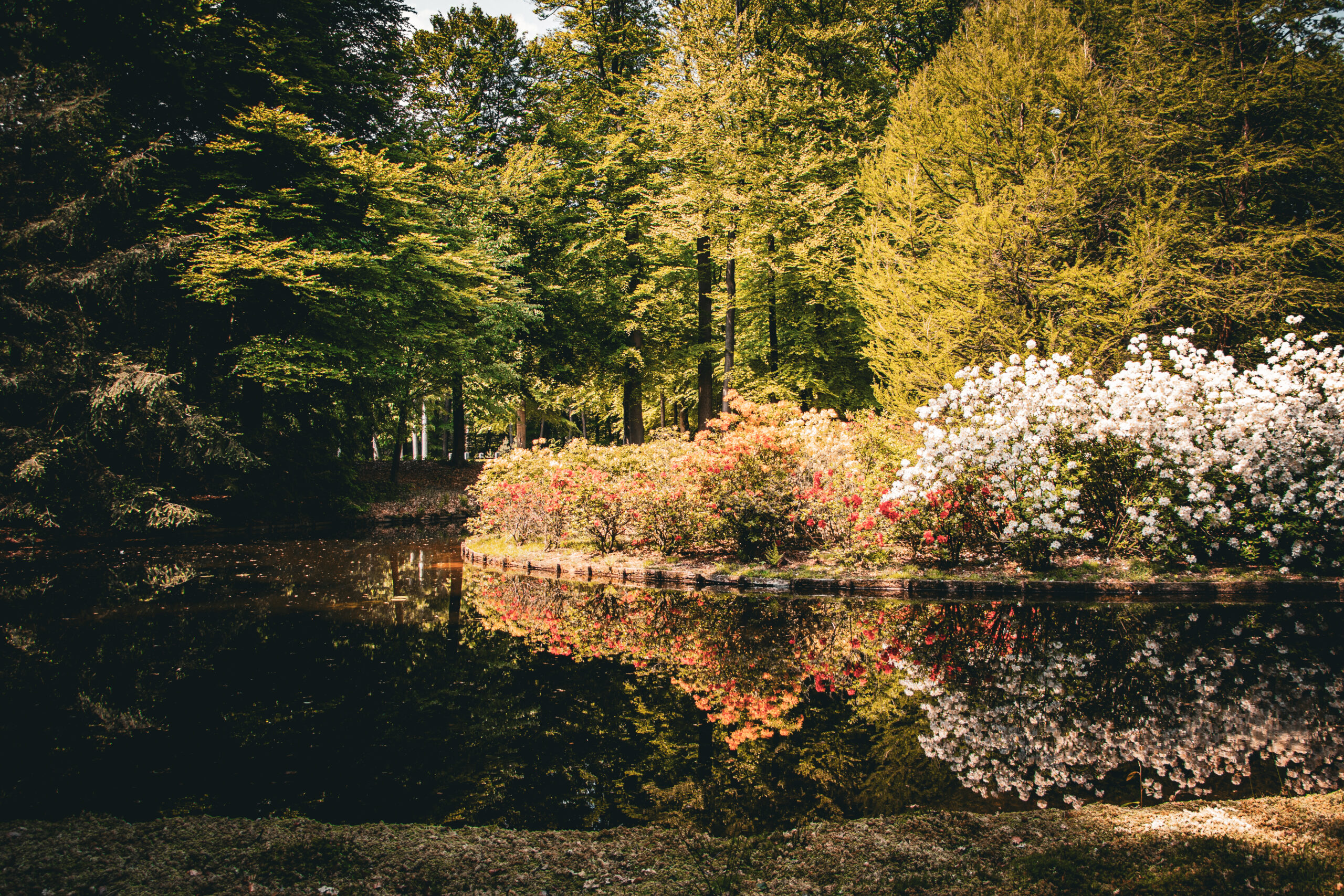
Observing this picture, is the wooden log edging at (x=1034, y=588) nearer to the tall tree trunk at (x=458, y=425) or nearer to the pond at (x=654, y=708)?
the pond at (x=654, y=708)

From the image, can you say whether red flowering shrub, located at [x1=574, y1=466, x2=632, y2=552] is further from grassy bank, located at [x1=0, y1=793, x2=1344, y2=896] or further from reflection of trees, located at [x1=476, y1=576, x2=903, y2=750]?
grassy bank, located at [x1=0, y1=793, x2=1344, y2=896]

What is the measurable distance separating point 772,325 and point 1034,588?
51.4ft

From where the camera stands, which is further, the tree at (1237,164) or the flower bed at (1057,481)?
the tree at (1237,164)

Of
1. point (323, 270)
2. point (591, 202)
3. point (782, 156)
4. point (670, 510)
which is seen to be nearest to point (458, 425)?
point (323, 270)

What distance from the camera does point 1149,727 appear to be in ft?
16.1

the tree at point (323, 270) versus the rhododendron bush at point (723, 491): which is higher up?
the tree at point (323, 270)

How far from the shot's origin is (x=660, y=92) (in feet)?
76.1

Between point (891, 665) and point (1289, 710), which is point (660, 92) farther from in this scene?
point (1289, 710)

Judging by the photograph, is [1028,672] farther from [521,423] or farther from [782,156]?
[521,423]

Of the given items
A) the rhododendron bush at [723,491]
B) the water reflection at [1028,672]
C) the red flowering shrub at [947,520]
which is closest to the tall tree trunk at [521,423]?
the rhododendron bush at [723,491]

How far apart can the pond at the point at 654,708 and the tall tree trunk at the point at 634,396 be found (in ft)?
55.5

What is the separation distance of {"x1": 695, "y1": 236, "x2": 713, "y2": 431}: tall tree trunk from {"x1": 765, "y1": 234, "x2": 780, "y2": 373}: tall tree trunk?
200cm

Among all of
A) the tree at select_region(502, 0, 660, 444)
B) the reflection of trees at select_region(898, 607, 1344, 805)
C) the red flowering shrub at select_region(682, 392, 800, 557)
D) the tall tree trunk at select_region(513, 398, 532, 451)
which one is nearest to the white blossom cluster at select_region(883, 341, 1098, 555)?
the red flowering shrub at select_region(682, 392, 800, 557)

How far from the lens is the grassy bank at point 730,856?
292 cm
